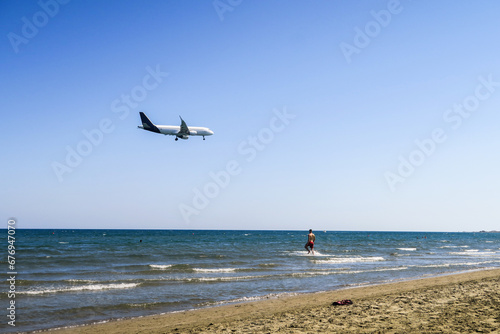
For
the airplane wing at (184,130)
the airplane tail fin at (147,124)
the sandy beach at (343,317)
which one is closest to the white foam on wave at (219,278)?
the sandy beach at (343,317)

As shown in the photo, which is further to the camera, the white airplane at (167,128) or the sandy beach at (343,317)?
the white airplane at (167,128)

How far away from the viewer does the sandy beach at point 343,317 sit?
898 centimetres

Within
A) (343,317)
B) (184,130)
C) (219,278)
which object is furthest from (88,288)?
(184,130)

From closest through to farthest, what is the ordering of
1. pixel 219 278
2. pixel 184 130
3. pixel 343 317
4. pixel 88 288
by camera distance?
pixel 343 317
pixel 88 288
pixel 219 278
pixel 184 130

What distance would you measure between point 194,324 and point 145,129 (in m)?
24.6

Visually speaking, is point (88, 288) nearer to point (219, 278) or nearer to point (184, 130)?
point (219, 278)

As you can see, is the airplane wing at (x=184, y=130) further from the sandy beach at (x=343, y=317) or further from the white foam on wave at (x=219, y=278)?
the sandy beach at (x=343, y=317)

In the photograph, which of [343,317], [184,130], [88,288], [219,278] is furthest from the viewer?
[184,130]

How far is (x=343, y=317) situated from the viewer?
10297 mm

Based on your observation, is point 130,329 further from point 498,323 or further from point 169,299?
point 498,323

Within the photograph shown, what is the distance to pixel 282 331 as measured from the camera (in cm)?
900

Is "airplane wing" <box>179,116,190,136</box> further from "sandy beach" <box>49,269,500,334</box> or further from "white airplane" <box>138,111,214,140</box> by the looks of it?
"sandy beach" <box>49,269,500,334</box>

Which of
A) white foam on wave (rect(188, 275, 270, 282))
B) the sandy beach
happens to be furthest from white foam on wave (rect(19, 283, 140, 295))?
the sandy beach

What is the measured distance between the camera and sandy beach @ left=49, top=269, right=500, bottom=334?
8977mm
